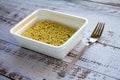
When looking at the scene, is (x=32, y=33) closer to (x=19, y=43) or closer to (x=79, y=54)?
(x=19, y=43)

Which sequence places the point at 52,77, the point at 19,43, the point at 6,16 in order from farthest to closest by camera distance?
the point at 6,16 < the point at 19,43 < the point at 52,77

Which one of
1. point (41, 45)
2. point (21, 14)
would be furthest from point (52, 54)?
point (21, 14)

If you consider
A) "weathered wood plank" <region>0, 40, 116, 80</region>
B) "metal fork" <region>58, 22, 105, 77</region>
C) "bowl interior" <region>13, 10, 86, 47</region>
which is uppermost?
"bowl interior" <region>13, 10, 86, 47</region>

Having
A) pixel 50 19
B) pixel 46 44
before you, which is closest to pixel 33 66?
pixel 46 44

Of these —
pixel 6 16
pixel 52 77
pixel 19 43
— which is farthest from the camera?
pixel 6 16

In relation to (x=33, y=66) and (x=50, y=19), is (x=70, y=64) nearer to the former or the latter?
(x=33, y=66)

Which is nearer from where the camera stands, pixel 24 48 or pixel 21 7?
pixel 24 48

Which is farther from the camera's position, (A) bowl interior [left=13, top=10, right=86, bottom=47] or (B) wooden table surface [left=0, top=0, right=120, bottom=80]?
(A) bowl interior [left=13, top=10, right=86, bottom=47]

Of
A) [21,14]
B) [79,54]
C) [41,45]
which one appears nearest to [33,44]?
[41,45]
